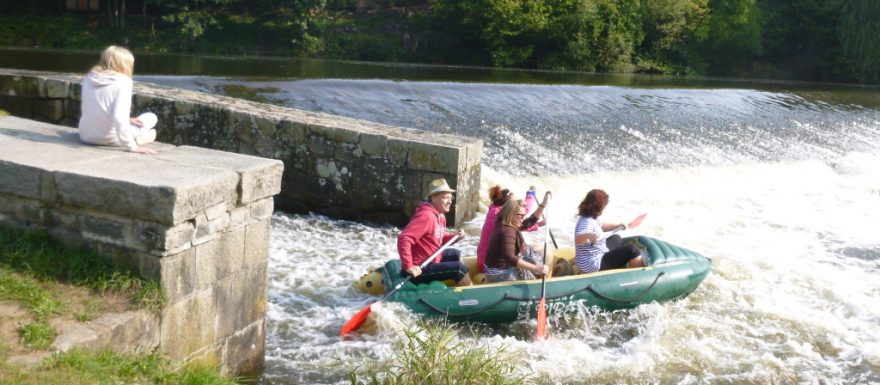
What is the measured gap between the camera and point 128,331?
404 centimetres

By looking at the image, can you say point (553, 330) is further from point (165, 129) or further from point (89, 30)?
point (89, 30)

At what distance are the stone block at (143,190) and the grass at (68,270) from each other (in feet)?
0.85

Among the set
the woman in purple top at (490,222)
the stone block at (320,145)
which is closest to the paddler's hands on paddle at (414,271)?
the woman in purple top at (490,222)

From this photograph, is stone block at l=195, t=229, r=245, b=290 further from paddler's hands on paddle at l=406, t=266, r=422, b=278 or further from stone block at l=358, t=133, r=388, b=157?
stone block at l=358, t=133, r=388, b=157

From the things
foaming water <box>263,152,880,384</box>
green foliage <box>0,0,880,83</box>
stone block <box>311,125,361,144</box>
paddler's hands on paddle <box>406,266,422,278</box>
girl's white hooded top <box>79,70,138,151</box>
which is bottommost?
foaming water <box>263,152,880,384</box>

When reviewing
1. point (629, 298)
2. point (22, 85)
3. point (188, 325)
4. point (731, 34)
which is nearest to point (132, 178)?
point (188, 325)

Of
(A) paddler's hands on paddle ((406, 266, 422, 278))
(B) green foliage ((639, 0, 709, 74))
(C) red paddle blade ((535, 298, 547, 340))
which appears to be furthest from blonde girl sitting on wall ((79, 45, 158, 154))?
(B) green foliage ((639, 0, 709, 74))

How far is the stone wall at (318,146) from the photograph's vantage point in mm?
8336

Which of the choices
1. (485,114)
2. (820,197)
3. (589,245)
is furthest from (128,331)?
(820,197)

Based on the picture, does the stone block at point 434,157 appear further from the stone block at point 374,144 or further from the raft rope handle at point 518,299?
the raft rope handle at point 518,299

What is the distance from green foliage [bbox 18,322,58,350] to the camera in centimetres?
372

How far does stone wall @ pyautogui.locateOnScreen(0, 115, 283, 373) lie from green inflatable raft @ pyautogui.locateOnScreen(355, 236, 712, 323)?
147 centimetres

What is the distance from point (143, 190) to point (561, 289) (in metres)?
3.24

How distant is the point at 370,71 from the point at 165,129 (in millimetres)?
9841
